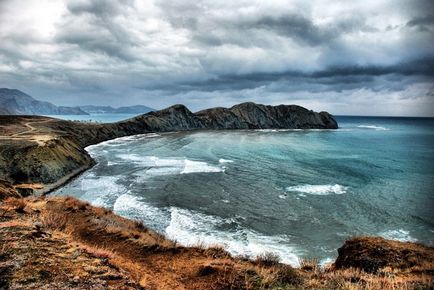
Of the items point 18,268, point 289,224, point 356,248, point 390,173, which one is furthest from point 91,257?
point 390,173

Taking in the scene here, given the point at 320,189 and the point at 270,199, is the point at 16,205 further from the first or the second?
the point at 320,189

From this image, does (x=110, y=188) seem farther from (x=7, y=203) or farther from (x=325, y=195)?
(x=325, y=195)

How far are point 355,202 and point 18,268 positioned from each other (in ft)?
102

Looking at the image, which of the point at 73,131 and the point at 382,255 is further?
the point at 73,131

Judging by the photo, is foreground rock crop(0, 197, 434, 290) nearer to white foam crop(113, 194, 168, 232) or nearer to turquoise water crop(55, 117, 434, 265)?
turquoise water crop(55, 117, 434, 265)

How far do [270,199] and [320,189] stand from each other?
833cm

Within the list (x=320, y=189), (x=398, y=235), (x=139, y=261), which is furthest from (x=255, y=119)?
(x=139, y=261)

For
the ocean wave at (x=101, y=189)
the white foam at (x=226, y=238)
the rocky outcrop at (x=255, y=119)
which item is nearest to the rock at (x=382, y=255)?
the white foam at (x=226, y=238)

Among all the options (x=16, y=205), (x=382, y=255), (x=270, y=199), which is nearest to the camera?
(x=382, y=255)

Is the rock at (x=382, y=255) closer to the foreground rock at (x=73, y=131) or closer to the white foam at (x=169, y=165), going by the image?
the foreground rock at (x=73, y=131)

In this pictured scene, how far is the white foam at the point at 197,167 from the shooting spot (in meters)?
49.5

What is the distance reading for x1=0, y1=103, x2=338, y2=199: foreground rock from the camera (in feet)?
140

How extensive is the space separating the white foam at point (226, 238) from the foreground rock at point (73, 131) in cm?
1957

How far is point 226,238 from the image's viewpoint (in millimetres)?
23875
